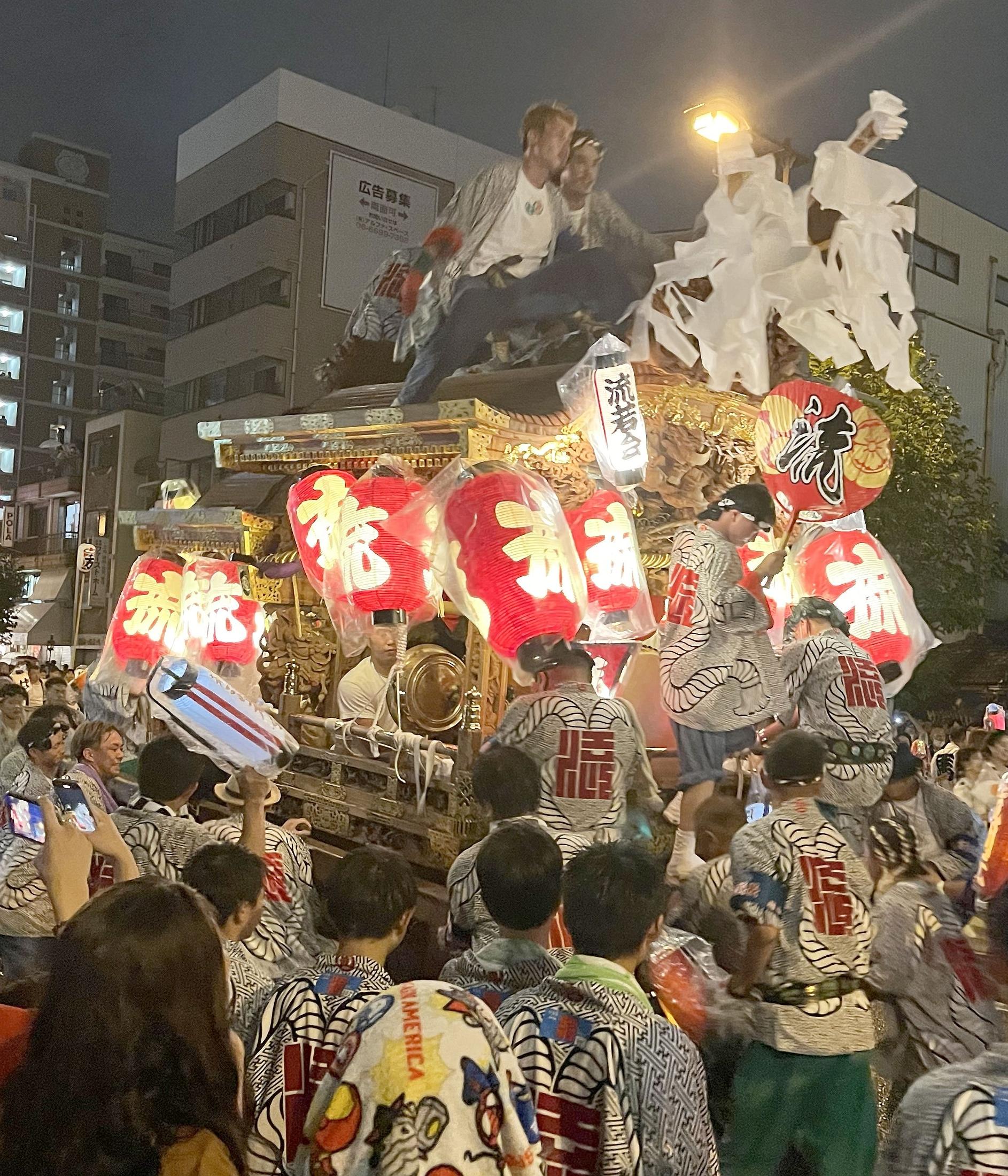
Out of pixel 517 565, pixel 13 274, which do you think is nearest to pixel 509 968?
pixel 517 565

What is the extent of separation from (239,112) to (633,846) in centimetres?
3333

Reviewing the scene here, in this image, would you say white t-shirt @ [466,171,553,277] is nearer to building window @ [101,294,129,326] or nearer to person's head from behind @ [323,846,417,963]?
person's head from behind @ [323,846,417,963]

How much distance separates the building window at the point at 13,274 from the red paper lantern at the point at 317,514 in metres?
42.9

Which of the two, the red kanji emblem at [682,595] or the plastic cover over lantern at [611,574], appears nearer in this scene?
the red kanji emblem at [682,595]

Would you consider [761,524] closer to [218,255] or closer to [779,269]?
[779,269]

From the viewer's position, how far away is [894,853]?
452 centimetres

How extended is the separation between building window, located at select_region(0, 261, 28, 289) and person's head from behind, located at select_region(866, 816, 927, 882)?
47437mm

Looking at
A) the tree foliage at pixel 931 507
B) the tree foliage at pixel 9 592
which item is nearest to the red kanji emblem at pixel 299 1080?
the tree foliage at pixel 931 507

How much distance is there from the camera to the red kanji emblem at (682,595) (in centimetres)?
625

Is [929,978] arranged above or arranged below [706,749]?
below

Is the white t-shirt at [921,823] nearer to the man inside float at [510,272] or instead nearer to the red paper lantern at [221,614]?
the man inside float at [510,272]

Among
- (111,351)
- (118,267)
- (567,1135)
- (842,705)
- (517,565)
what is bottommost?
(567,1135)

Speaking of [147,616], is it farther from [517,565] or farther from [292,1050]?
[292,1050]

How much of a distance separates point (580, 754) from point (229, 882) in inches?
89.3
